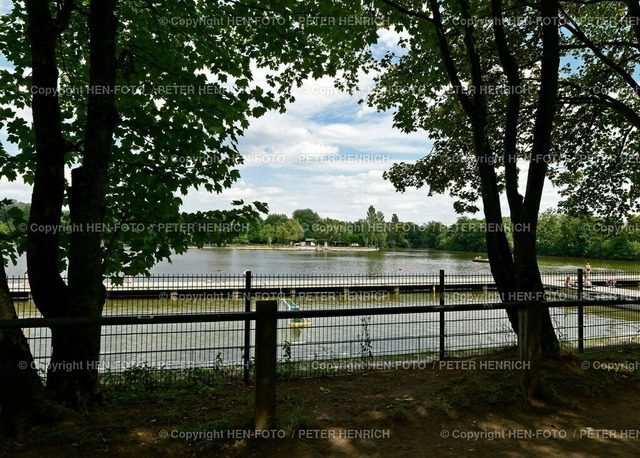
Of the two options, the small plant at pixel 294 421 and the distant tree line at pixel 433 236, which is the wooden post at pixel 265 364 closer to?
the small plant at pixel 294 421

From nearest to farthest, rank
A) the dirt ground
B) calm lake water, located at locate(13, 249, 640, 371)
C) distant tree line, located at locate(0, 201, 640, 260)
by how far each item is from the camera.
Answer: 1. the dirt ground
2. calm lake water, located at locate(13, 249, 640, 371)
3. distant tree line, located at locate(0, 201, 640, 260)

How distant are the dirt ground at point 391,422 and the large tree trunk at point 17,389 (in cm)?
14

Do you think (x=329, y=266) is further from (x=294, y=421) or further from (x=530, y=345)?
(x=294, y=421)

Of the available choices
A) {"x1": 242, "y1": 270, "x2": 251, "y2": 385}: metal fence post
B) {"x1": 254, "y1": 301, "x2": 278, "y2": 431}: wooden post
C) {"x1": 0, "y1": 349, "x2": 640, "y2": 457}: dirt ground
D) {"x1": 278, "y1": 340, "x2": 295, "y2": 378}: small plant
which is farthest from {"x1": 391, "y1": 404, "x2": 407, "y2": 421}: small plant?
{"x1": 242, "y1": 270, "x2": 251, "y2": 385}: metal fence post

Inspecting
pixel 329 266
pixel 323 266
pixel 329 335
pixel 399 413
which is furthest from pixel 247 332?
pixel 329 266

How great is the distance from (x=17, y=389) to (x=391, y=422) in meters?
3.21

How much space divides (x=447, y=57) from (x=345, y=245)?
123906mm

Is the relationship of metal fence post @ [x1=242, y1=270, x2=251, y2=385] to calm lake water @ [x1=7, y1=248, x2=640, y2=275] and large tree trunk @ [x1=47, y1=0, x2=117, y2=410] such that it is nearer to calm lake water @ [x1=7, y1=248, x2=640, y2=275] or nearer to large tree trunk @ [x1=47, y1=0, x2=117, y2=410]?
large tree trunk @ [x1=47, y1=0, x2=117, y2=410]

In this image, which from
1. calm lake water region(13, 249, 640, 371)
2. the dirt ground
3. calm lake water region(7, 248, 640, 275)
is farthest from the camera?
calm lake water region(7, 248, 640, 275)

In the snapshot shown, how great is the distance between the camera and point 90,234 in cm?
398

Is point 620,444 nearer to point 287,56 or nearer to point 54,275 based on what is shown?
point 54,275

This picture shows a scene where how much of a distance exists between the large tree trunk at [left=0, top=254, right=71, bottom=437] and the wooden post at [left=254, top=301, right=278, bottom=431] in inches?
67.6

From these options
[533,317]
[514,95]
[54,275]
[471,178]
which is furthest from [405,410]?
[471,178]

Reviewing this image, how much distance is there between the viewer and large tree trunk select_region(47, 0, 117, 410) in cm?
386
